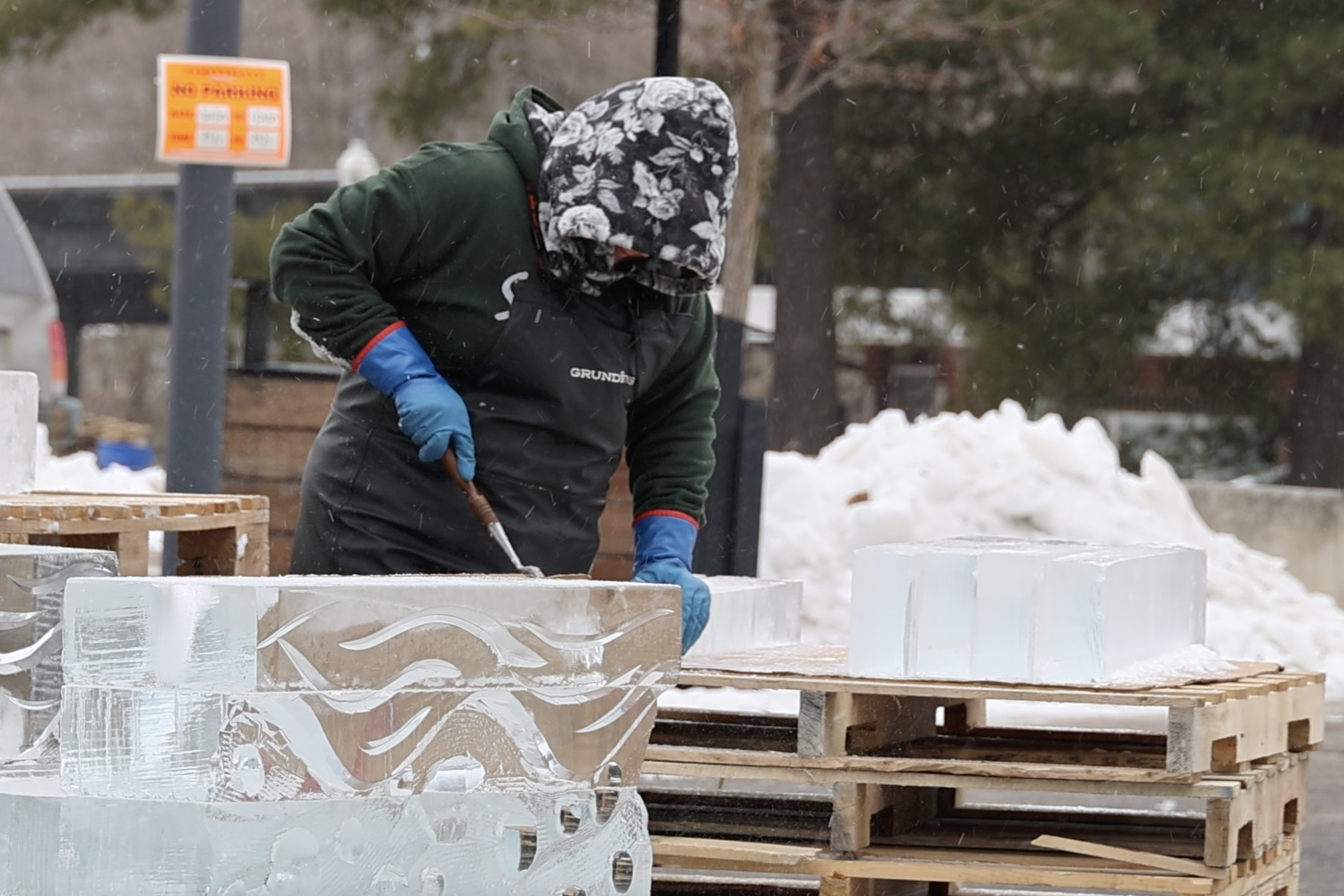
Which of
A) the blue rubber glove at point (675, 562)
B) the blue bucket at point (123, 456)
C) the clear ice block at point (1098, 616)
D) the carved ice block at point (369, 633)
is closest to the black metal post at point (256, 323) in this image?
the blue rubber glove at point (675, 562)

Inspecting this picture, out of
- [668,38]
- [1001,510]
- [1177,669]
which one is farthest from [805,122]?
[1177,669]

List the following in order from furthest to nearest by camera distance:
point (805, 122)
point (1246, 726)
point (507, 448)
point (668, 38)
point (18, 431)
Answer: point (805, 122), point (668, 38), point (507, 448), point (18, 431), point (1246, 726)

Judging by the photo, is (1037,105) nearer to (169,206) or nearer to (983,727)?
(169,206)

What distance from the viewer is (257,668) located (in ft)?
8.47

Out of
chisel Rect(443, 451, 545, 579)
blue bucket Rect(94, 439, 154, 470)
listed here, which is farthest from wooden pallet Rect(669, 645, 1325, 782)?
blue bucket Rect(94, 439, 154, 470)

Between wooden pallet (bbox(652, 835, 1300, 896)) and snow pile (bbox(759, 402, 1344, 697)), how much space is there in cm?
627

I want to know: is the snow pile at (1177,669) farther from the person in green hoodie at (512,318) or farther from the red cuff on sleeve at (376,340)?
the red cuff on sleeve at (376,340)

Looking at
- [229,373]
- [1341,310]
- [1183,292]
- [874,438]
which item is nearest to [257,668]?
[229,373]

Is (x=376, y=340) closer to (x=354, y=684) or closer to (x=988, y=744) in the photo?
(x=354, y=684)

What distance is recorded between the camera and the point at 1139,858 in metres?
3.67

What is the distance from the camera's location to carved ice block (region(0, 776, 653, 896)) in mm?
2584

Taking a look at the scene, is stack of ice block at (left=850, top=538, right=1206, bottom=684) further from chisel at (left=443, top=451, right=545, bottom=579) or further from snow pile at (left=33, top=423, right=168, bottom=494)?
snow pile at (left=33, top=423, right=168, bottom=494)

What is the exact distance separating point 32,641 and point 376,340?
1.22 m

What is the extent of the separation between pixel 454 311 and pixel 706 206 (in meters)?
0.64
